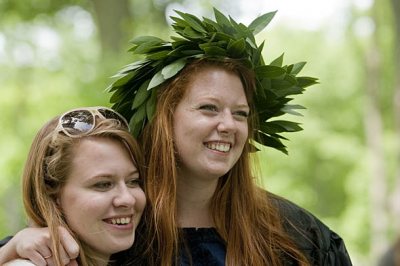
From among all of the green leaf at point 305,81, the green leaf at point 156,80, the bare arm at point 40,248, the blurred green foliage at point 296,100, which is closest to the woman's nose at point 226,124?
the green leaf at point 156,80

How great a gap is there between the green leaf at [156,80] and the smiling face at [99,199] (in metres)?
0.47

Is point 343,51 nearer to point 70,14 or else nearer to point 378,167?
point 378,167

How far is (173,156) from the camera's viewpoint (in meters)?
3.62

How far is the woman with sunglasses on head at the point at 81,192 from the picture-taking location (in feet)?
10.5

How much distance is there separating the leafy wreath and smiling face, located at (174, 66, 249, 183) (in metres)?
0.12

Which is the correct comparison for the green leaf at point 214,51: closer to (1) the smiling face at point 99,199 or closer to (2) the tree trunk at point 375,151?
(1) the smiling face at point 99,199

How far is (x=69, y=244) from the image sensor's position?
3.12 meters

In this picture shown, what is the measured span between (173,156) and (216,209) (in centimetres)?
37

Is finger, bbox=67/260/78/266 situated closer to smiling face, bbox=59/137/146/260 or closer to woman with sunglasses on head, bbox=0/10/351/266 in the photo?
smiling face, bbox=59/137/146/260

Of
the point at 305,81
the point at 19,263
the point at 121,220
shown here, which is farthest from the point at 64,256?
the point at 305,81

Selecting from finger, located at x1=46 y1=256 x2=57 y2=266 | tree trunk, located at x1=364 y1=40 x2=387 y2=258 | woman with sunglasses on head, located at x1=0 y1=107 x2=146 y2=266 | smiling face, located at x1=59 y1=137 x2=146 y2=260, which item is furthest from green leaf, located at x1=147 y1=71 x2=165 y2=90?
tree trunk, located at x1=364 y1=40 x2=387 y2=258

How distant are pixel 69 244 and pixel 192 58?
1.06 metres

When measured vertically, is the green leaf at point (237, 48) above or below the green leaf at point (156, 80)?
above

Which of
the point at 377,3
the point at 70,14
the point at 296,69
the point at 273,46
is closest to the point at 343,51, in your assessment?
the point at 273,46
